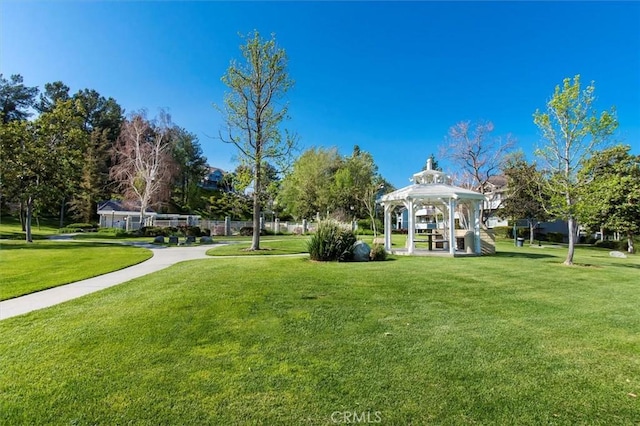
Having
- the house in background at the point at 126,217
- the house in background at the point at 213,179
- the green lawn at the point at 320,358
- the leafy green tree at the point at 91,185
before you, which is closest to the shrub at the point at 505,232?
the house in background at the point at 126,217

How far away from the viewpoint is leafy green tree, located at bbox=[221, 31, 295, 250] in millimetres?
15656

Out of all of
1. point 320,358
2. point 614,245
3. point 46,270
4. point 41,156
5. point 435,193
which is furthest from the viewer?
point 614,245

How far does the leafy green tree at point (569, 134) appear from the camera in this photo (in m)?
11.3

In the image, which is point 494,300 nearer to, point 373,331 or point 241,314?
point 373,331

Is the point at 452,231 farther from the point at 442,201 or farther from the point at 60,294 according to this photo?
the point at 60,294

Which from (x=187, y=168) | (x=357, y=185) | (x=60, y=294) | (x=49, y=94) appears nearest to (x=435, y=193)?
(x=60, y=294)

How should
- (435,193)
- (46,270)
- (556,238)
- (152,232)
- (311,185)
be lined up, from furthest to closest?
(311,185)
(556,238)
(152,232)
(435,193)
(46,270)

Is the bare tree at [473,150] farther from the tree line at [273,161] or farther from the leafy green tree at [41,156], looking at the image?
the leafy green tree at [41,156]

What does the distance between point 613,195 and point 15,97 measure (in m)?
60.4

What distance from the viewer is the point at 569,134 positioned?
11695 mm

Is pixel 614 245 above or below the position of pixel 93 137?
below

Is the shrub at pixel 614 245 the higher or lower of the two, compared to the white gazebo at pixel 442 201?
lower

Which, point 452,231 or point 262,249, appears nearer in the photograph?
point 452,231

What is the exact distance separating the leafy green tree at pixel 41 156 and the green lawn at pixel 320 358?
687 inches
